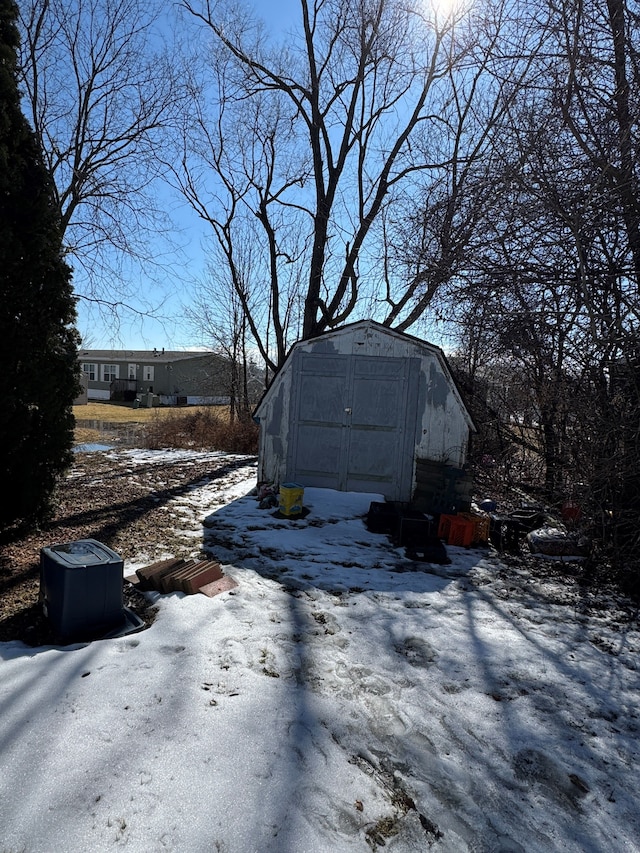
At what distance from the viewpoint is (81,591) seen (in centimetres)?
351

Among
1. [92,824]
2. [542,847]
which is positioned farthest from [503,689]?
[92,824]

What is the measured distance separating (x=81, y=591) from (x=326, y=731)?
2032 mm

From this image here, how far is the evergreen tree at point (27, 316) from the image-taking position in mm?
4980

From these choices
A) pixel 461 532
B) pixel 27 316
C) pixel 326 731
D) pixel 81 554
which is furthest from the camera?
pixel 461 532

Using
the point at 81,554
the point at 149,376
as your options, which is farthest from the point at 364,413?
the point at 149,376

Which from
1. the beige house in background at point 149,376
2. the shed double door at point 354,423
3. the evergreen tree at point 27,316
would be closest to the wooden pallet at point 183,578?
the evergreen tree at point 27,316

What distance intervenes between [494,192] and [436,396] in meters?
3.60

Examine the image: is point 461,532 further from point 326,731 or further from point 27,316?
point 27,316

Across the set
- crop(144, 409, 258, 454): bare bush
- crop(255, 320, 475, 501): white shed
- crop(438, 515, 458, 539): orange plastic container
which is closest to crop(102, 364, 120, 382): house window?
crop(144, 409, 258, 454): bare bush

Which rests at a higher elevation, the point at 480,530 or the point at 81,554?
the point at 81,554

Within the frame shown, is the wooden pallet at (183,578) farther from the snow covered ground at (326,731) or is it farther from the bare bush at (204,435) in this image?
the bare bush at (204,435)

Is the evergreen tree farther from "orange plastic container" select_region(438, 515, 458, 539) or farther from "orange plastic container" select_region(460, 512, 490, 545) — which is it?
"orange plastic container" select_region(460, 512, 490, 545)

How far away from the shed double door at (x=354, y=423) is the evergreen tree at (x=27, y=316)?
3.92m

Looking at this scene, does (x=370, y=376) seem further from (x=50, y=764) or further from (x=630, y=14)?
(x=50, y=764)
